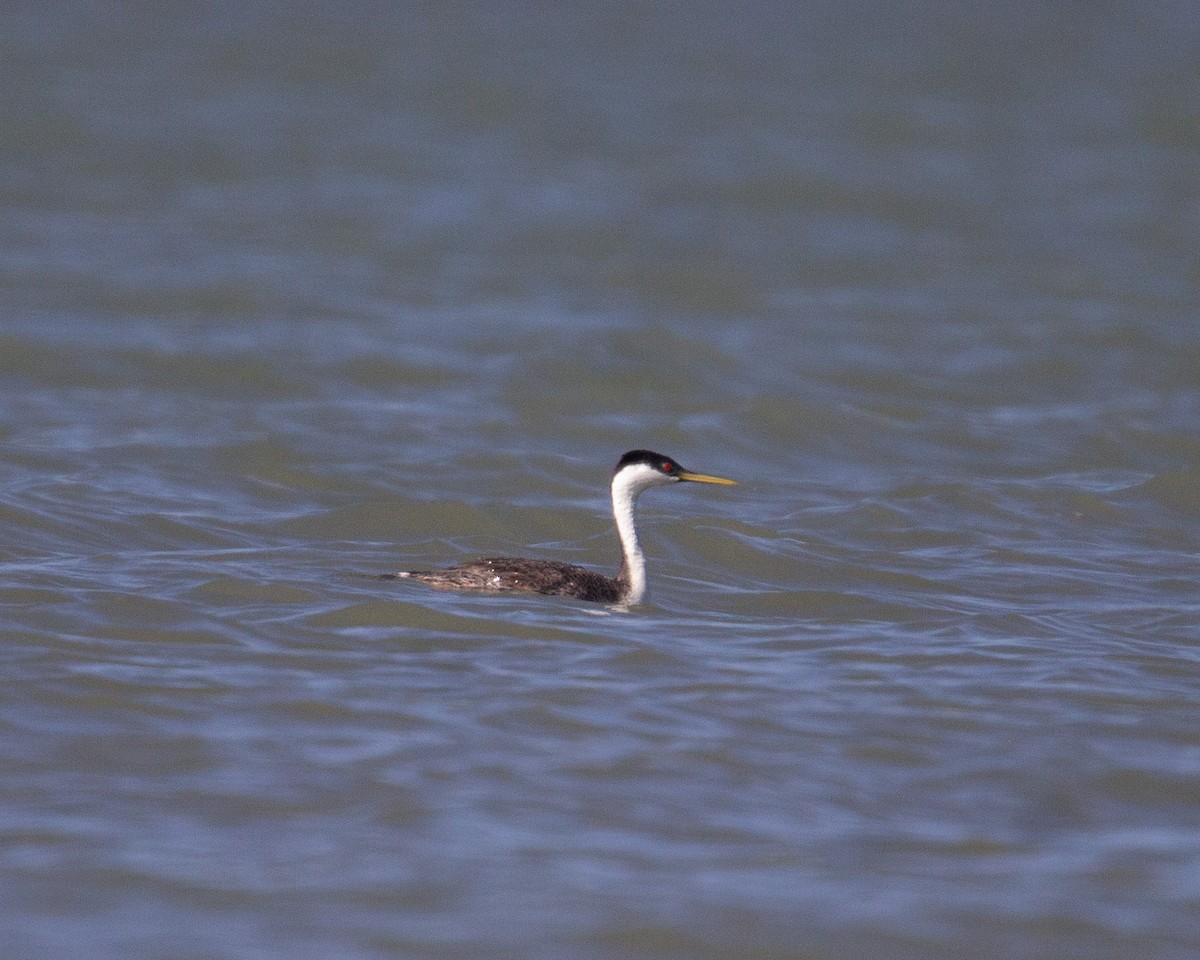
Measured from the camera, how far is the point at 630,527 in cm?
1132

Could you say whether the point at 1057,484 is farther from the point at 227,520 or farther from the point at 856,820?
the point at 856,820

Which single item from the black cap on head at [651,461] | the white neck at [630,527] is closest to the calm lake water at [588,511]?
the white neck at [630,527]

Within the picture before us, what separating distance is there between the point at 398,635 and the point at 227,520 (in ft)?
10.9

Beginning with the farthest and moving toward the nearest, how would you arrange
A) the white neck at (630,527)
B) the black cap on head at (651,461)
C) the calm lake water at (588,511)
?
the black cap on head at (651,461)
the white neck at (630,527)
the calm lake water at (588,511)

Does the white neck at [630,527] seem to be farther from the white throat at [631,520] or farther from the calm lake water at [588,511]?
the calm lake water at [588,511]

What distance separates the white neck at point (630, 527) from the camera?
11.0 m

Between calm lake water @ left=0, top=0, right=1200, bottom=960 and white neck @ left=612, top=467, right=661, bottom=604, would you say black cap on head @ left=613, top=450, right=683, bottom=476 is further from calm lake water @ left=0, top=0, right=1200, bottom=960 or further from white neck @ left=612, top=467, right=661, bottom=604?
calm lake water @ left=0, top=0, right=1200, bottom=960

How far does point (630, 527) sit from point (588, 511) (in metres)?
2.33

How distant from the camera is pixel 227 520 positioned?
12.6 meters

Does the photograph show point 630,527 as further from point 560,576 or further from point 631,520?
point 560,576

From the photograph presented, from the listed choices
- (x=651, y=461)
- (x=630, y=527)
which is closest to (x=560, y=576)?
(x=630, y=527)

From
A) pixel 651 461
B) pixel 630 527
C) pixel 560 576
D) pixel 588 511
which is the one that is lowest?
pixel 560 576

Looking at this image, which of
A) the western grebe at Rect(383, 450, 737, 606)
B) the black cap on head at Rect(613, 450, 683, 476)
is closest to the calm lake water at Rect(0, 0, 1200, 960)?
the western grebe at Rect(383, 450, 737, 606)

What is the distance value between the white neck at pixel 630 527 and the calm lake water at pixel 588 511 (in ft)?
1.67
